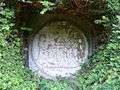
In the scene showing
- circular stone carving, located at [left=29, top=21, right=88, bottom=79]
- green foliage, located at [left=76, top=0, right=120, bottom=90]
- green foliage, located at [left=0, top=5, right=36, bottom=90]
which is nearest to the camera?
green foliage, located at [left=0, top=5, right=36, bottom=90]

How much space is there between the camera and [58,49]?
562 cm

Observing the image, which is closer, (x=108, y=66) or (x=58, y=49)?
(x=108, y=66)

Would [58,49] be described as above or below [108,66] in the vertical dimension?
above

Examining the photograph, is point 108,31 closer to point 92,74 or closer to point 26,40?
point 92,74

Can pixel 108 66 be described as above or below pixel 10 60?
below

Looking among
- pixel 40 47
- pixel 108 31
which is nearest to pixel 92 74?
pixel 108 31

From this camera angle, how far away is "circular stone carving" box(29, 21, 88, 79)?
5582 mm

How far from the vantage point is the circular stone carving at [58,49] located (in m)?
5.58

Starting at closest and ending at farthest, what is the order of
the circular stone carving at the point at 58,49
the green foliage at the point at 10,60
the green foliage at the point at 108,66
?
the green foliage at the point at 10,60, the green foliage at the point at 108,66, the circular stone carving at the point at 58,49

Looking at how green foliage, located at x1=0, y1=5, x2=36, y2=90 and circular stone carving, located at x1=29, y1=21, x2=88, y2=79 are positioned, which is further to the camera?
circular stone carving, located at x1=29, y1=21, x2=88, y2=79

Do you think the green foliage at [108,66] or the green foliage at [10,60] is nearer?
the green foliage at [10,60]

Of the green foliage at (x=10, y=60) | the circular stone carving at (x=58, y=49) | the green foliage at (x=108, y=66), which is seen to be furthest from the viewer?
the circular stone carving at (x=58, y=49)

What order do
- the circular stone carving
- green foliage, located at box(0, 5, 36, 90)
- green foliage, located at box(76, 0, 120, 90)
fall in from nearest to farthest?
green foliage, located at box(0, 5, 36, 90) < green foliage, located at box(76, 0, 120, 90) < the circular stone carving

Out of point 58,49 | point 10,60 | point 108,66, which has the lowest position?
point 108,66
